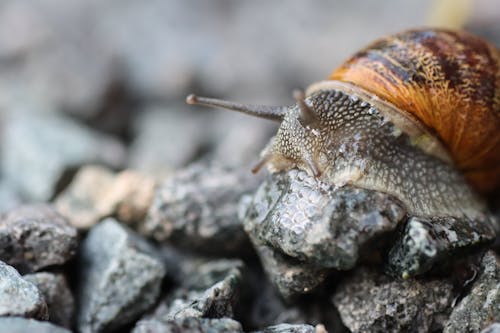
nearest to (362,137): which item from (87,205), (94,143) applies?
(87,205)

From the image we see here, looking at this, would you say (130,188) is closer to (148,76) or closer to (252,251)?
(252,251)

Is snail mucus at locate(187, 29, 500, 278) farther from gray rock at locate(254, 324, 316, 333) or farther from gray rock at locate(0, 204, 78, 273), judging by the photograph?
gray rock at locate(0, 204, 78, 273)

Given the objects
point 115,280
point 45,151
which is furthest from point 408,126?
point 45,151

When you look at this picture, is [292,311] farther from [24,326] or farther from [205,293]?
[24,326]

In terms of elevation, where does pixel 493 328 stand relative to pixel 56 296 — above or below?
above

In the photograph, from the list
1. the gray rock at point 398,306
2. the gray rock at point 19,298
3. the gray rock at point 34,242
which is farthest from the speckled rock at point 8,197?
the gray rock at point 398,306

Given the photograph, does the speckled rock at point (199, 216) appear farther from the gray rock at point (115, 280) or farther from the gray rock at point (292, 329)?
the gray rock at point (292, 329)
